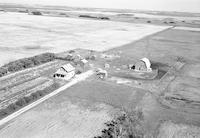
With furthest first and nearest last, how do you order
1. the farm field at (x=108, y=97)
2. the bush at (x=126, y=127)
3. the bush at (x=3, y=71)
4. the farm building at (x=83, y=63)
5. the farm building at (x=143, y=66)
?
1. the farm building at (x=83, y=63)
2. the farm building at (x=143, y=66)
3. the bush at (x=3, y=71)
4. the farm field at (x=108, y=97)
5. the bush at (x=126, y=127)

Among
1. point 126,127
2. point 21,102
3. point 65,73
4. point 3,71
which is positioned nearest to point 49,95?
point 21,102

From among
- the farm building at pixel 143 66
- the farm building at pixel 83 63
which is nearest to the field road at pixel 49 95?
the farm building at pixel 83 63

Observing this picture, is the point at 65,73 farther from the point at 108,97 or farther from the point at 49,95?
the point at 108,97

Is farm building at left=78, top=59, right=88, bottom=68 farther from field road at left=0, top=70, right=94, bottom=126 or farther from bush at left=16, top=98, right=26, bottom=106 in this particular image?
bush at left=16, top=98, right=26, bottom=106

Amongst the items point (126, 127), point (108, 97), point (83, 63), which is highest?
point (126, 127)

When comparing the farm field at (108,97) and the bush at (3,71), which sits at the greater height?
the bush at (3,71)

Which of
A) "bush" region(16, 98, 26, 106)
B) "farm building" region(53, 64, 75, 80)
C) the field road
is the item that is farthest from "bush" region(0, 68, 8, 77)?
"bush" region(16, 98, 26, 106)

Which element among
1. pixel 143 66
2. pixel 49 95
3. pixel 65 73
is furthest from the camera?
pixel 143 66

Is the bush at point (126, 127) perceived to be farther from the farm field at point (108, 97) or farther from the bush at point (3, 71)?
the bush at point (3, 71)

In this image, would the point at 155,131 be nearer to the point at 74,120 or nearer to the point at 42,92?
the point at 74,120

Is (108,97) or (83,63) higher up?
(83,63)

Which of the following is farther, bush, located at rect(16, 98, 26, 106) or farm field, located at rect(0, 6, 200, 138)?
bush, located at rect(16, 98, 26, 106)
